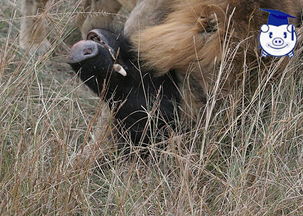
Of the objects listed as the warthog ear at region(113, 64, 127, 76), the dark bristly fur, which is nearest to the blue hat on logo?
the dark bristly fur

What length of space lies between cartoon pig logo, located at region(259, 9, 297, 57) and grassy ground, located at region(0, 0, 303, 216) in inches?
4.5

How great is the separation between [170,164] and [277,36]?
0.69 m

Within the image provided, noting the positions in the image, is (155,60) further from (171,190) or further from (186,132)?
(171,190)

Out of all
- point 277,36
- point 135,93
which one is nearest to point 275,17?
point 277,36

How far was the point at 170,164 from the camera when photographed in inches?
126

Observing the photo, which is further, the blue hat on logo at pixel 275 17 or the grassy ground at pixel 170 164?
the blue hat on logo at pixel 275 17

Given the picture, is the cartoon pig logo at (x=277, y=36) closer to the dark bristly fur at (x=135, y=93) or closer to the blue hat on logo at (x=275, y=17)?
the blue hat on logo at (x=275, y=17)

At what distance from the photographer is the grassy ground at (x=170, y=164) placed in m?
2.89

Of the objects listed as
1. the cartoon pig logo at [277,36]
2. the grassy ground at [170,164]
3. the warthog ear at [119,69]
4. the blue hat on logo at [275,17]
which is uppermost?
the blue hat on logo at [275,17]

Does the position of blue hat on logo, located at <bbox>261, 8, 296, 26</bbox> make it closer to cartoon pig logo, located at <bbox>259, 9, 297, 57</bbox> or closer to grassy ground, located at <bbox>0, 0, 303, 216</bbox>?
cartoon pig logo, located at <bbox>259, 9, 297, 57</bbox>

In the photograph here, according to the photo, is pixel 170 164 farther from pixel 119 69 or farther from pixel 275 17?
pixel 275 17

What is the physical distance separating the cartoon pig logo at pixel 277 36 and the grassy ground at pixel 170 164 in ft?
0.38

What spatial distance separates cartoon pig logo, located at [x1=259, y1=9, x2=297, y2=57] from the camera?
317cm

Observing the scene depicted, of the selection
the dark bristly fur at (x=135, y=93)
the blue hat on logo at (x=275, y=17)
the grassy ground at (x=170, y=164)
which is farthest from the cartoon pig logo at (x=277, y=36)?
the dark bristly fur at (x=135, y=93)
